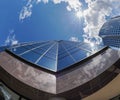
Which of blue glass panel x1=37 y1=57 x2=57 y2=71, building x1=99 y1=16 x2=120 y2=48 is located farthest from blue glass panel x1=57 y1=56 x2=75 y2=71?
building x1=99 y1=16 x2=120 y2=48

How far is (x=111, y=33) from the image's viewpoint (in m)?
124

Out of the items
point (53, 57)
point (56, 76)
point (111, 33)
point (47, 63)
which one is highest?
point (53, 57)

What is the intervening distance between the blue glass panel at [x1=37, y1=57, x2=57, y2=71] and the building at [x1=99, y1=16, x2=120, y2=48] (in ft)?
348

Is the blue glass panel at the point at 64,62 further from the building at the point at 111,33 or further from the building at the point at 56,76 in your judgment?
the building at the point at 111,33

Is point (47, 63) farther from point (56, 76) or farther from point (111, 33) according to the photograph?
point (111, 33)

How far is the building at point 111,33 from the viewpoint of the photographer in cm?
11806

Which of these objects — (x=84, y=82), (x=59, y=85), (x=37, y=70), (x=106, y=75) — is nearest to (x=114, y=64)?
(x=106, y=75)

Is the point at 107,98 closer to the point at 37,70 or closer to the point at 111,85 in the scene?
the point at 111,85

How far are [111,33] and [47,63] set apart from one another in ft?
380

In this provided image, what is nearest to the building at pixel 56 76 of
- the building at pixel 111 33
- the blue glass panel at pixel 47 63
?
the blue glass panel at pixel 47 63

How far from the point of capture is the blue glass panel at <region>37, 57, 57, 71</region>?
35.4 ft

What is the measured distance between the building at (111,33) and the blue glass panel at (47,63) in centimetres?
10611

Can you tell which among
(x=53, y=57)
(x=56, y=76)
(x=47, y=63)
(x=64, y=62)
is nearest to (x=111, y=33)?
(x=53, y=57)

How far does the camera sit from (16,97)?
30.5 ft
